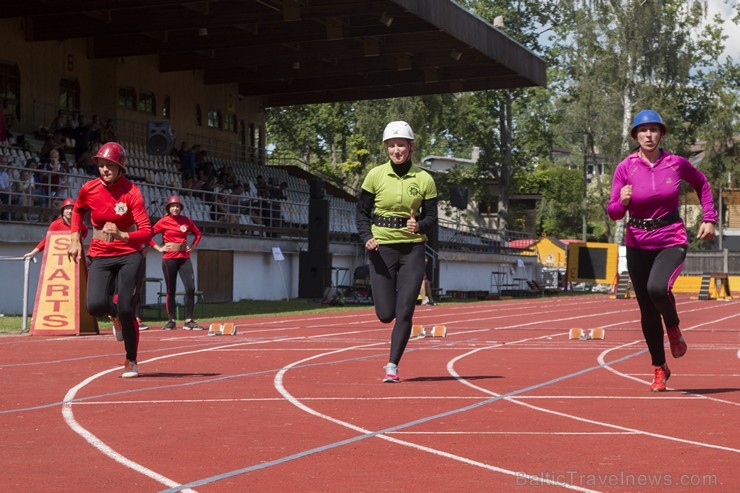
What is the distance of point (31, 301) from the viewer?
2652 cm

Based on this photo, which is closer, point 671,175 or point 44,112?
point 671,175

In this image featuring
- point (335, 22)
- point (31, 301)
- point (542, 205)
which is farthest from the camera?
point (542, 205)

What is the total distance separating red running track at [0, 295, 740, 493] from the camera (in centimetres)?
639

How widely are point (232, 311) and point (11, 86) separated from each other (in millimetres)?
10594

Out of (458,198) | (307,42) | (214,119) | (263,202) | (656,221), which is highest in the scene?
(307,42)

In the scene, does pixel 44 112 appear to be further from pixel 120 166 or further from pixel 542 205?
pixel 542 205

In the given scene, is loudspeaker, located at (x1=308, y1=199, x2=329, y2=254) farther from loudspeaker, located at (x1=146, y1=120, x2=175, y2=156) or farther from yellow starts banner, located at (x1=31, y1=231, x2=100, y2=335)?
yellow starts banner, located at (x1=31, y1=231, x2=100, y2=335)

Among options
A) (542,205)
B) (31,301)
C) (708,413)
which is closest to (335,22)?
(31,301)

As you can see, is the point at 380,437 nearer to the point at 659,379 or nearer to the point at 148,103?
the point at 659,379

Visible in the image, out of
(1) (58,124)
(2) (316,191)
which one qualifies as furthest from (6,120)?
(2) (316,191)

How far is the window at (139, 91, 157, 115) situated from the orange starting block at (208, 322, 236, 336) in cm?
2456

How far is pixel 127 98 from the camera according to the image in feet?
138

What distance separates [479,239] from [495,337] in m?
39.6

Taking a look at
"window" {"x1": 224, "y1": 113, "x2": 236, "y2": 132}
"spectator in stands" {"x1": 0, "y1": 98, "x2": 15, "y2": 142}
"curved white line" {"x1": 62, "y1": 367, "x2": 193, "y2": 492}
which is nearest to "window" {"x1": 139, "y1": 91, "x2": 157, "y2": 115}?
"window" {"x1": 224, "y1": 113, "x2": 236, "y2": 132}
